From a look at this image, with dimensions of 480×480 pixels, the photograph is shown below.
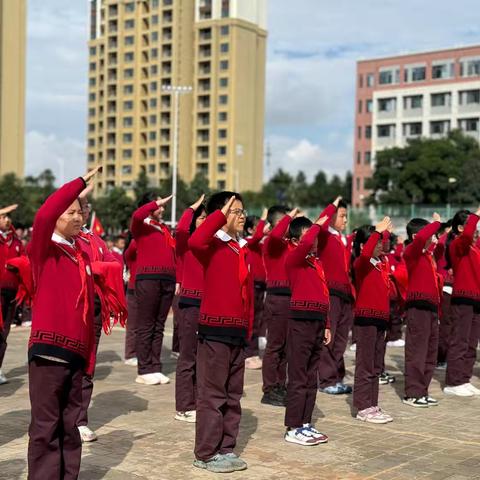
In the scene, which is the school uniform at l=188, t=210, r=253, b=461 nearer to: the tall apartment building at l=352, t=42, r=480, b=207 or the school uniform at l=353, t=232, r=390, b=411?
the school uniform at l=353, t=232, r=390, b=411

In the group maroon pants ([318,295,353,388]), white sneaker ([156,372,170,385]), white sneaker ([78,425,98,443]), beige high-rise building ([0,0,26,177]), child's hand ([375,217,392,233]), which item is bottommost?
white sneaker ([156,372,170,385])

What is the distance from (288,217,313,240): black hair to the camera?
26.8 feet

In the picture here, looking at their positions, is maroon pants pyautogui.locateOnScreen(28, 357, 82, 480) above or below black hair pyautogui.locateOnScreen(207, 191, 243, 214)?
below

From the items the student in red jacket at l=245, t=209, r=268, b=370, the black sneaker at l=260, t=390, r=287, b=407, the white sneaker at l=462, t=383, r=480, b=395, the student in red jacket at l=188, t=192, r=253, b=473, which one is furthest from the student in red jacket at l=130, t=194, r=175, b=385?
the white sneaker at l=462, t=383, r=480, b=395

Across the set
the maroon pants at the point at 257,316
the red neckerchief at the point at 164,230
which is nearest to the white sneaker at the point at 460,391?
the maroon pants at the point at 257,316

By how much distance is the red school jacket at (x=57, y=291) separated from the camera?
17.6 feet

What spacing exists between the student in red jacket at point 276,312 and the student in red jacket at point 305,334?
111 centimetres

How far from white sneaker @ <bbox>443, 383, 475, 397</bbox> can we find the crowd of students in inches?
0.9

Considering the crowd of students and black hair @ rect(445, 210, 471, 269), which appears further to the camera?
black hair @ rect(445, 210, 471, 269)

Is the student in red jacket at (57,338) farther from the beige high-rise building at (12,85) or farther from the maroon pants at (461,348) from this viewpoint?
the beige high-rise building at (12,85)

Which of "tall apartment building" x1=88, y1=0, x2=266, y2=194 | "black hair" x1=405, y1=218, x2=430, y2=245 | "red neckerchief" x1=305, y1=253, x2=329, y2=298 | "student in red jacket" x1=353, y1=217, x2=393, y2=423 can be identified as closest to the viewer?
"red neckerchief" x1=305, y1=253, x2=329, y2=298

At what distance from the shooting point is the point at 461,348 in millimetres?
10305

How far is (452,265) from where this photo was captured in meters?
10.6

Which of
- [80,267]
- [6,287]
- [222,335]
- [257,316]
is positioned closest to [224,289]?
[222,335]
